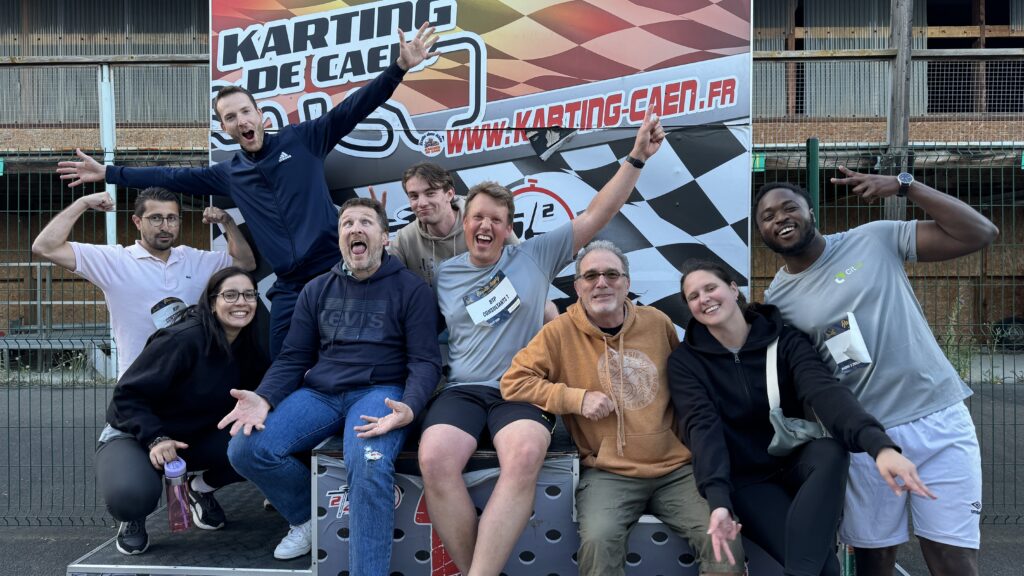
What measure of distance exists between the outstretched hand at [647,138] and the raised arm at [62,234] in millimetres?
2562

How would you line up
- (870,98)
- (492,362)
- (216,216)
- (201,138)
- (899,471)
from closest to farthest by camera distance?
1. (899,471)
2. (492,362)
3. (216,216)
4. (870,98)
5. (201,138)

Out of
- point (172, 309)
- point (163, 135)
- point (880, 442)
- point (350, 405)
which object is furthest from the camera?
point (163, 135)

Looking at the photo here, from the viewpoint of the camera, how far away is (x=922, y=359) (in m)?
2.61

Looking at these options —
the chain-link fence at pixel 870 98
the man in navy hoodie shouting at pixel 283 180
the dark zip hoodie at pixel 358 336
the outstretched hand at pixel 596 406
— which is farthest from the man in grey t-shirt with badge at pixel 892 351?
the chain-link fence at pixel 870 98

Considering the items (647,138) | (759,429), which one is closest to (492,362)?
(759,429)

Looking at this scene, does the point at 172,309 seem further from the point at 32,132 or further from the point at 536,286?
the point at 32,132

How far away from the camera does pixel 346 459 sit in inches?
105

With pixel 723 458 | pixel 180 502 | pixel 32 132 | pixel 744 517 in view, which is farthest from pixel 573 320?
pixel 32 132

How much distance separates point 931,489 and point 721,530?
32.8 inches

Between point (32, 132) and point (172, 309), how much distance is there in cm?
811

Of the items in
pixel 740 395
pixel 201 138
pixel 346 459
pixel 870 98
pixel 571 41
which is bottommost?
pixel 346 459

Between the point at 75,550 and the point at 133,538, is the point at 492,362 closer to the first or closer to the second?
the point at 133,538

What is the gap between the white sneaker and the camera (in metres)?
2.93

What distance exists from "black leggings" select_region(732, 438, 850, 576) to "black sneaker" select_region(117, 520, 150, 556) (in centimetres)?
247
